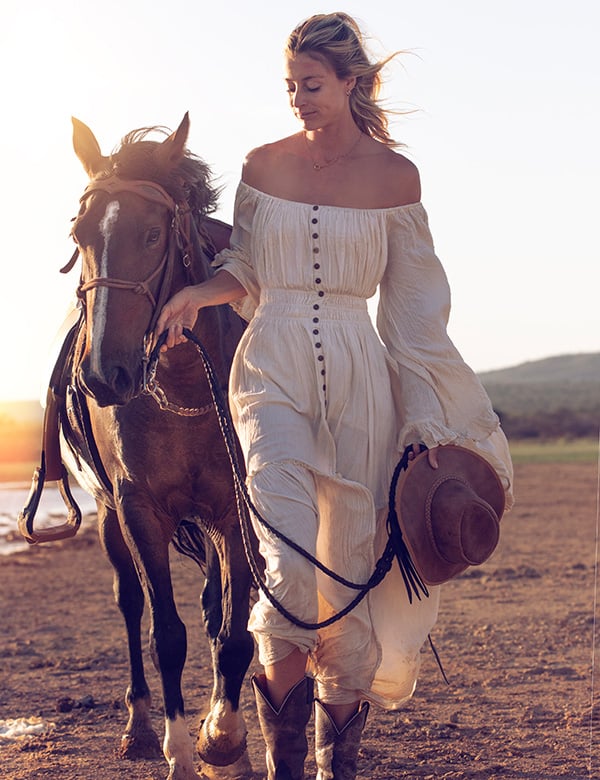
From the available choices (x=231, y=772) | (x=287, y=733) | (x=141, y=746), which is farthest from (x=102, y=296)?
(x=141, y=746)

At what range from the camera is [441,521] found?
4.07 meters

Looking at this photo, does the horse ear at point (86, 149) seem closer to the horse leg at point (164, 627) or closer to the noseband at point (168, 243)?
the noseband at point (168, 243)

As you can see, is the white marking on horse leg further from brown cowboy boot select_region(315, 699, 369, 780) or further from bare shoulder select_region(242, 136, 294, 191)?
bare shoulder select_region(242, 136, 294, 191)

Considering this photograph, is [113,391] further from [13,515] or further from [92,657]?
[13,515]

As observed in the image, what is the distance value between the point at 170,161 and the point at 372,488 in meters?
1.38

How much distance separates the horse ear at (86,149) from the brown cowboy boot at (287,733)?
1948 millimetres

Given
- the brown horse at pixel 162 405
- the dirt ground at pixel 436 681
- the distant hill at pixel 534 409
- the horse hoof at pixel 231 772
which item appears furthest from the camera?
the distant hill at pixel 534 409

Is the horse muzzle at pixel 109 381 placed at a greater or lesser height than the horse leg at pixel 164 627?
greater

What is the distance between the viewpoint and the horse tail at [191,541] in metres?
5.55

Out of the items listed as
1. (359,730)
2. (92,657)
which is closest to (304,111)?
(359,730)

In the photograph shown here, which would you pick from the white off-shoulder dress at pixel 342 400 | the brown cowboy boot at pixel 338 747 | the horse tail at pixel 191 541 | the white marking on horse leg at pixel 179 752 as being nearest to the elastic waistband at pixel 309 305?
the white off-shoulder dress at pixel 342 400

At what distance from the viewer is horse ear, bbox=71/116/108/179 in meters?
4.59

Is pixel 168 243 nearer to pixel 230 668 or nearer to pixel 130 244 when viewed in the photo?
pixel 130 244

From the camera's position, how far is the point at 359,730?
4.12 metres
